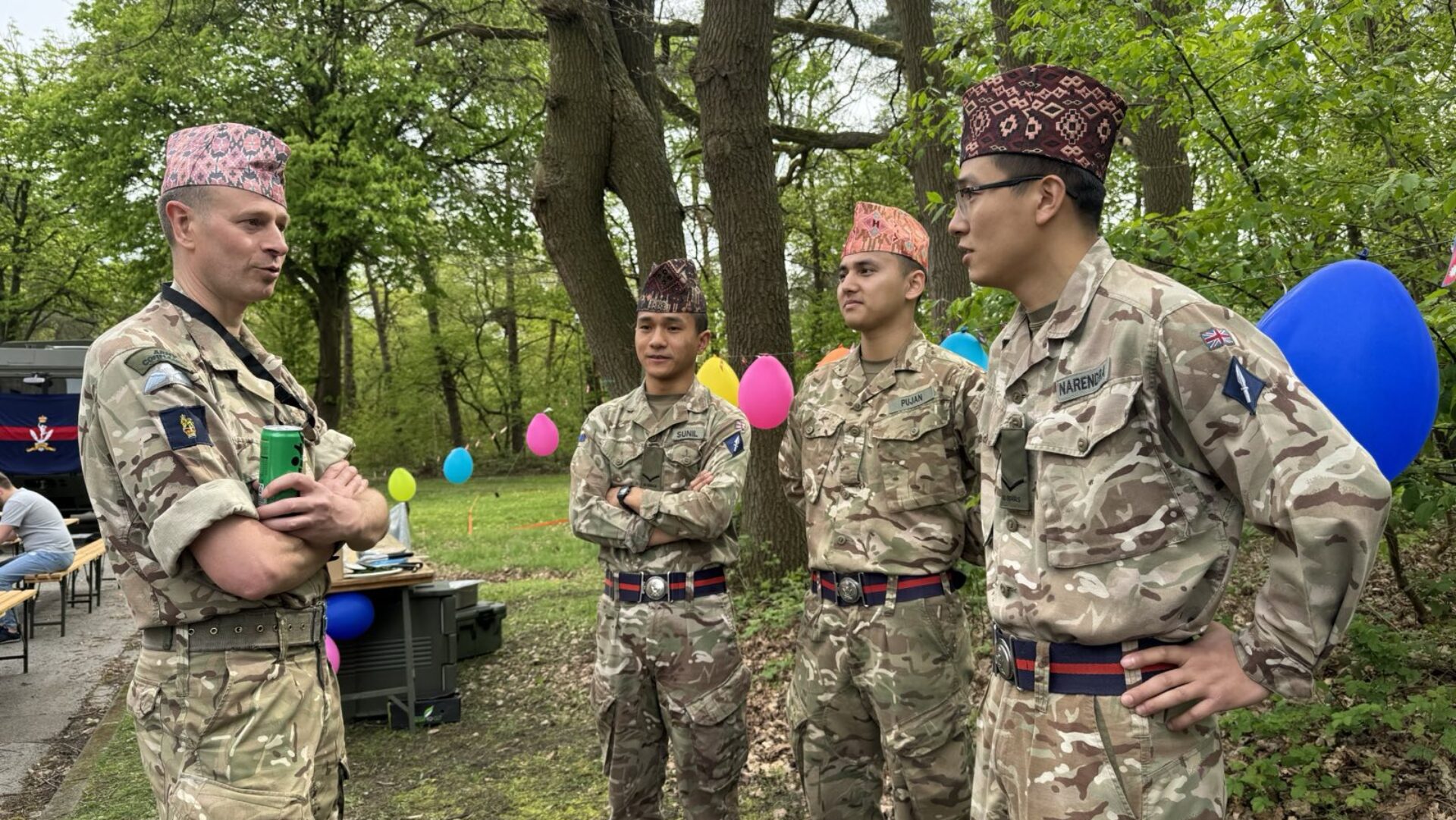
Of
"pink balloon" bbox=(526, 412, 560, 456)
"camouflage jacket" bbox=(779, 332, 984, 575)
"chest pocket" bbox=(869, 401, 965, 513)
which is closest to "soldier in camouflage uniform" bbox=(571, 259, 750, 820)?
Result: "camouflage jacket" bbox=(779, 332, 984, 575)

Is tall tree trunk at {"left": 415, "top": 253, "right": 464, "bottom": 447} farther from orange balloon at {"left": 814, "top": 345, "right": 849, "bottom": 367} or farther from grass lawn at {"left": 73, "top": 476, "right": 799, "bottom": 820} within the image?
orange balloon at {"left": 814, "top": 345, "right": 849, "bottom": 367}

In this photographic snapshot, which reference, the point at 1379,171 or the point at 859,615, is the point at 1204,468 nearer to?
the point at 859,615

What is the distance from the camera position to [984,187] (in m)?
2.12

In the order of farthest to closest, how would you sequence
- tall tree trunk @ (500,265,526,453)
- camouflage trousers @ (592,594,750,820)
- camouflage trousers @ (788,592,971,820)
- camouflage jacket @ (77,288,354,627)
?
1. tall tree trunk @ (500,265,526,453)
2. camouflage trousers @ (592,594,750,820)
3. camouflage trousers @ (788,592,971,820)
4. camouflage jacket @ (77,288,354,627)

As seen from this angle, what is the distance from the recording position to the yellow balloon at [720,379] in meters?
5.77

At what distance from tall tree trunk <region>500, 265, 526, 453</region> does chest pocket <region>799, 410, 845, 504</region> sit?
27717 mm

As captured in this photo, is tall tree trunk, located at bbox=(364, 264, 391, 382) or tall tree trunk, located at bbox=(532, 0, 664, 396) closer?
tall tree trunk, located at bbox=(532, 0, 664, 396)

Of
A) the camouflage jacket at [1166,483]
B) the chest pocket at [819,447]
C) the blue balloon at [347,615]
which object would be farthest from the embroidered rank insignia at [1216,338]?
the blue balloon at [347,615]

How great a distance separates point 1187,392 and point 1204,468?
166mm

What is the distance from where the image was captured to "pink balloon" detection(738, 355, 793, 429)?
550 cm

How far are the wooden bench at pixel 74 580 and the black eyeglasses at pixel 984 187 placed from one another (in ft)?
27.4

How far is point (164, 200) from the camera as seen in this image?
2434 millimetres

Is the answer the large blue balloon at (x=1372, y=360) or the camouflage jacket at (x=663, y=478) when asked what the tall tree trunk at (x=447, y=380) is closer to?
the camouflage jacket at (x=663, y=478)

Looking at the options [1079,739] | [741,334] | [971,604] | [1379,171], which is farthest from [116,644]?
[1379,171]
